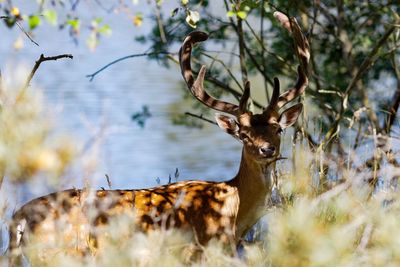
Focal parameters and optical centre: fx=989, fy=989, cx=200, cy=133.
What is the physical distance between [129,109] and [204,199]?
11.3 m

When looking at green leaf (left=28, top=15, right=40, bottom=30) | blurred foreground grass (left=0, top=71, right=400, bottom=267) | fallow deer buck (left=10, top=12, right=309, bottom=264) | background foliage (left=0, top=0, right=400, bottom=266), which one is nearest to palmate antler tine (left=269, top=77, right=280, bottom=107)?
fallow deer buck (left=10, top=12, right=309, bottom=264)

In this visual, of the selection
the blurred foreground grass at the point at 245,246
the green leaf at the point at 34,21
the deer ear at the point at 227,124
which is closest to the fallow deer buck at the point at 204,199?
the deer ear at the point at 227,124

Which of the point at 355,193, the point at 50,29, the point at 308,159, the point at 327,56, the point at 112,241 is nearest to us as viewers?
the point at 112,241

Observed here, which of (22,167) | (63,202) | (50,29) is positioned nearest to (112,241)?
(22,167)

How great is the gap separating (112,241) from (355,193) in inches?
91.2

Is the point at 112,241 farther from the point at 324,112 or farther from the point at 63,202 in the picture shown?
the point at 324,112

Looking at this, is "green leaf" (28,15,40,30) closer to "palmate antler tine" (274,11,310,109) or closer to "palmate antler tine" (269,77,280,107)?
"palmate antler tine" (269,77,280,107)

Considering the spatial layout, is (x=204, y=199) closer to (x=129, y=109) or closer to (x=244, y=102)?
(x=244, y=102)

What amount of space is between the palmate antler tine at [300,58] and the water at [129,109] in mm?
4112

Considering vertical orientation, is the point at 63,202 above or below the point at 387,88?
below

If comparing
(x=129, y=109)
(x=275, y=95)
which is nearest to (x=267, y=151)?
(x=275, y=95)

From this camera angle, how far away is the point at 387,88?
42.5 ft

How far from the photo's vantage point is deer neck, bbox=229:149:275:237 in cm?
713

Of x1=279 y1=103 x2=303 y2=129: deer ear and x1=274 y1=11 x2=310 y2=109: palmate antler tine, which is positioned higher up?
x1=274 y1=11 x2=310 y2=109: palmate antler tine
